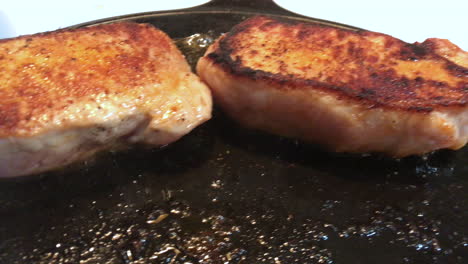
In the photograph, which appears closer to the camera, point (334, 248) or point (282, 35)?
point (334, 248)

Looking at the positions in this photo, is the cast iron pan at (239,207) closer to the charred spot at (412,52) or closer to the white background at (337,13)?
the charred spot at (412,52)

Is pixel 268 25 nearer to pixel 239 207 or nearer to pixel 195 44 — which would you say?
pixel 195 44

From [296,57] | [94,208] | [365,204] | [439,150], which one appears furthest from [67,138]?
[439,150]

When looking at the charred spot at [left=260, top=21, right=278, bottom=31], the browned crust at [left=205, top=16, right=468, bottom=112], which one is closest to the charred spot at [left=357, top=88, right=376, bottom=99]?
the browned crust at [left=205, top=16, right=468, bottom=112]

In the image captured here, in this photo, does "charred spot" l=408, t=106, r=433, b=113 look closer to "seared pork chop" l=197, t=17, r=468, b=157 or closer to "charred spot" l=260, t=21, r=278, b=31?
"seared pork chop" l=197, t=17, r=468, b=157

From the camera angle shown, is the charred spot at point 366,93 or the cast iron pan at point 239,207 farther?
the charred spot at point 366,93

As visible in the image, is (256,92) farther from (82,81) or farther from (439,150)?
(439,150)

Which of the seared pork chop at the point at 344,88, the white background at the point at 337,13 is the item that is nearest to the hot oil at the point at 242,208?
the seared pork chop at the point at 344,88
